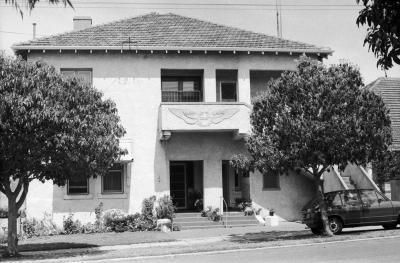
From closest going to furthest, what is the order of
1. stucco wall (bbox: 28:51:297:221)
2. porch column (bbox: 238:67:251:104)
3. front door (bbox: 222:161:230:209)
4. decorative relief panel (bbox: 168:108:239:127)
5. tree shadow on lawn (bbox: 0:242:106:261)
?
tree shadow on lawn (bbox: 0:242:106:261), decorative relief panel (bbox: 168:108:239:127), stucco wall (bbox: 28:51:297:221), porch column (bbox: 238:67:251:104), front door (bbox: 222:161:230:209)

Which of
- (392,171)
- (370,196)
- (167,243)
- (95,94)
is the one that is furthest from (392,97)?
(95,94)

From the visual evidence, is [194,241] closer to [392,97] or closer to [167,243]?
[167,243]

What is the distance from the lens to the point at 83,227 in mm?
23500

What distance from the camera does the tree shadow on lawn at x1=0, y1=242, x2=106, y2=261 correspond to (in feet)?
52.9

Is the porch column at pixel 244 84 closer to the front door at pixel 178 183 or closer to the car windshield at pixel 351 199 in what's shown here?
the front door at pixel 178 183

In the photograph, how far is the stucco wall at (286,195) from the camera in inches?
1013

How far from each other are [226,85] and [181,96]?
2.27 meters

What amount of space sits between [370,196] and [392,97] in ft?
51.9

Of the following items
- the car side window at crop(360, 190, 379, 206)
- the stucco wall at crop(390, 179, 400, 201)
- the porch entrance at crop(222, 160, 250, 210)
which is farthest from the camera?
the porch entrance at crop(222, 160, 250, 210)

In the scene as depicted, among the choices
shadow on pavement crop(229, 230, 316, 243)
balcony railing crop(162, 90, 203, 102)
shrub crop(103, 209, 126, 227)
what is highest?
balcony railing crop(162, 90, 203, 102)

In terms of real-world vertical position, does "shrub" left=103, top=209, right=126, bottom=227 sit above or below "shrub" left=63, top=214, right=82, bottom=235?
above

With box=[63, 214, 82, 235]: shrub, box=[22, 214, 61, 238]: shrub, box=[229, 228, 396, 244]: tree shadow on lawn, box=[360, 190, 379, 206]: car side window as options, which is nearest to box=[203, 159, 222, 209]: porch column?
box=[229, 228, 396, 244]: tree shadow on lawn

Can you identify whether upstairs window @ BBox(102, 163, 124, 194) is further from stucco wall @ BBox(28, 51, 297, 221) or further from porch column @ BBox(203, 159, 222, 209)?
porch column @ BBox(203, 159, 222, 209)

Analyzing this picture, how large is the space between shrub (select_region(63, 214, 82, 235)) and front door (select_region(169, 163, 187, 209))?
5.06 m
